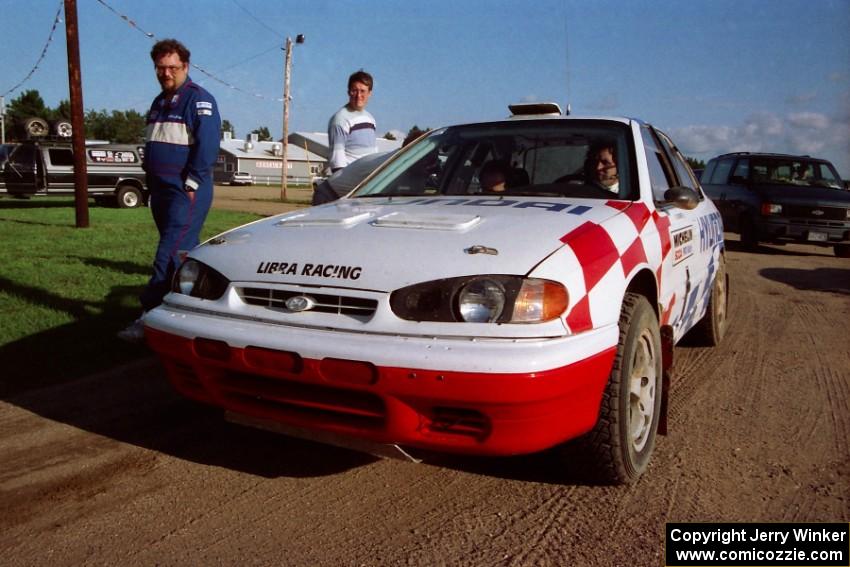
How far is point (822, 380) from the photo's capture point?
13.6 ft

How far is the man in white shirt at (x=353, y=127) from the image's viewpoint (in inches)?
226

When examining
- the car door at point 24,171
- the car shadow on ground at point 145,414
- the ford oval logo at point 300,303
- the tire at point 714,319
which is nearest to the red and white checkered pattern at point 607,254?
the car shadow on ground at point 145,414

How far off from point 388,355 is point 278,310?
486 mm

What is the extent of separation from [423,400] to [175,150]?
3.05m

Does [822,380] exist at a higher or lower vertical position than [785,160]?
lower

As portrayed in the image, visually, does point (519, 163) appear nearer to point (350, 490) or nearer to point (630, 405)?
point (630, 405)

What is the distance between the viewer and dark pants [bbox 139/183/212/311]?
4.42 m

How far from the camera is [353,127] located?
230 inches

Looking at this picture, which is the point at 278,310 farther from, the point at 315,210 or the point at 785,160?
the point at 785,160

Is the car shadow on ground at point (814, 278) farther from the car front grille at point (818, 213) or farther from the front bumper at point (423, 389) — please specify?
the front bumper at point (423, 389)

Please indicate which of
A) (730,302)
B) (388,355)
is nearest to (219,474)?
(388,355)

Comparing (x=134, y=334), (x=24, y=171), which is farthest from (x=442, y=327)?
(x=24, y=171)

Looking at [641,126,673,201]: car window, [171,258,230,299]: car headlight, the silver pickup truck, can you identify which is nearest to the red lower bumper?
[171,258,230,299]: car headlight

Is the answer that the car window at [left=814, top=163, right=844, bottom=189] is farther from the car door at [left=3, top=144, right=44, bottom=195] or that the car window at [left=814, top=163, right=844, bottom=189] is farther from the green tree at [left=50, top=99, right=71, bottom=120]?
the green tree at [left=50, top=99, right=71, bottom=120]
